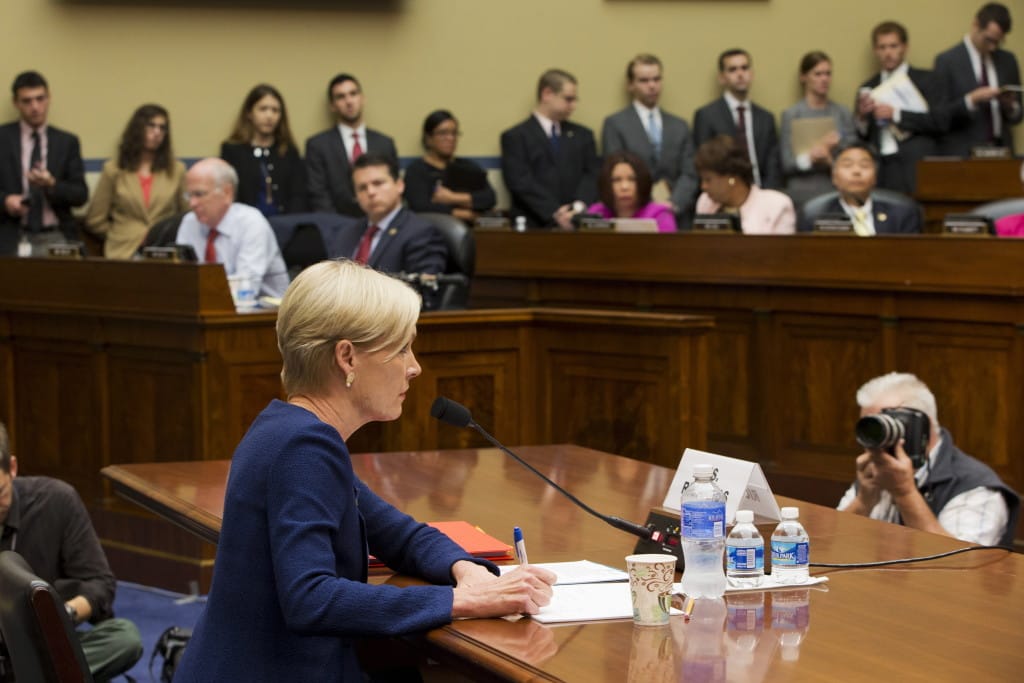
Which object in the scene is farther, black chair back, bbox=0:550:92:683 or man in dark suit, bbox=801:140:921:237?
man in dark suit, bbox=801:140:921:237

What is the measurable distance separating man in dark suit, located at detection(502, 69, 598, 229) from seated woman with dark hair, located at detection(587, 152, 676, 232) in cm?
173

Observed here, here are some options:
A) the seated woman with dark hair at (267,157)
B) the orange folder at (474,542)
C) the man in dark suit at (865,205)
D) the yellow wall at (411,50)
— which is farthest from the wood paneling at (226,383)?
the yellow wall at (411,50)

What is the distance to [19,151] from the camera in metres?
8.47

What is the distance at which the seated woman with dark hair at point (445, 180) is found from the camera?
9.17m

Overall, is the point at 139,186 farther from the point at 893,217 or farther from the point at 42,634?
the point at 42,634

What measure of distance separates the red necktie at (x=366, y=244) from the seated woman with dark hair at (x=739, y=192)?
1.72 meters

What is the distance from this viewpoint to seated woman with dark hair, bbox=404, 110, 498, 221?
9172 millimetres

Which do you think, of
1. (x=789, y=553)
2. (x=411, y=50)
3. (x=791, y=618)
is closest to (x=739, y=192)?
(x=411, y=50)

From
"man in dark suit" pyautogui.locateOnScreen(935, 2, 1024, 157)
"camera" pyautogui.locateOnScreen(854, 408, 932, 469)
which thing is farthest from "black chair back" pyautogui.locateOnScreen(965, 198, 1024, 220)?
"camera" pyautogui.locateOnScreen(854, 408, 932, 469)

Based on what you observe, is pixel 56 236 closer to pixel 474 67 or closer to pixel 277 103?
pixel 277 103

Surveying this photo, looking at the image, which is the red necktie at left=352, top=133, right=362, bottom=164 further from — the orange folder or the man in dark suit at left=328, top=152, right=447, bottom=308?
the orange folder

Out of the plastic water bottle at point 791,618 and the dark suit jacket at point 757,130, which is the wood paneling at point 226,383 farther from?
the dark suit jacket at point 757,130

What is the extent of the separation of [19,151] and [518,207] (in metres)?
3.00

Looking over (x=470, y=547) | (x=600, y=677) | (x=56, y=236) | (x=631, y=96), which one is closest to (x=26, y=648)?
(x=470, y=547)
